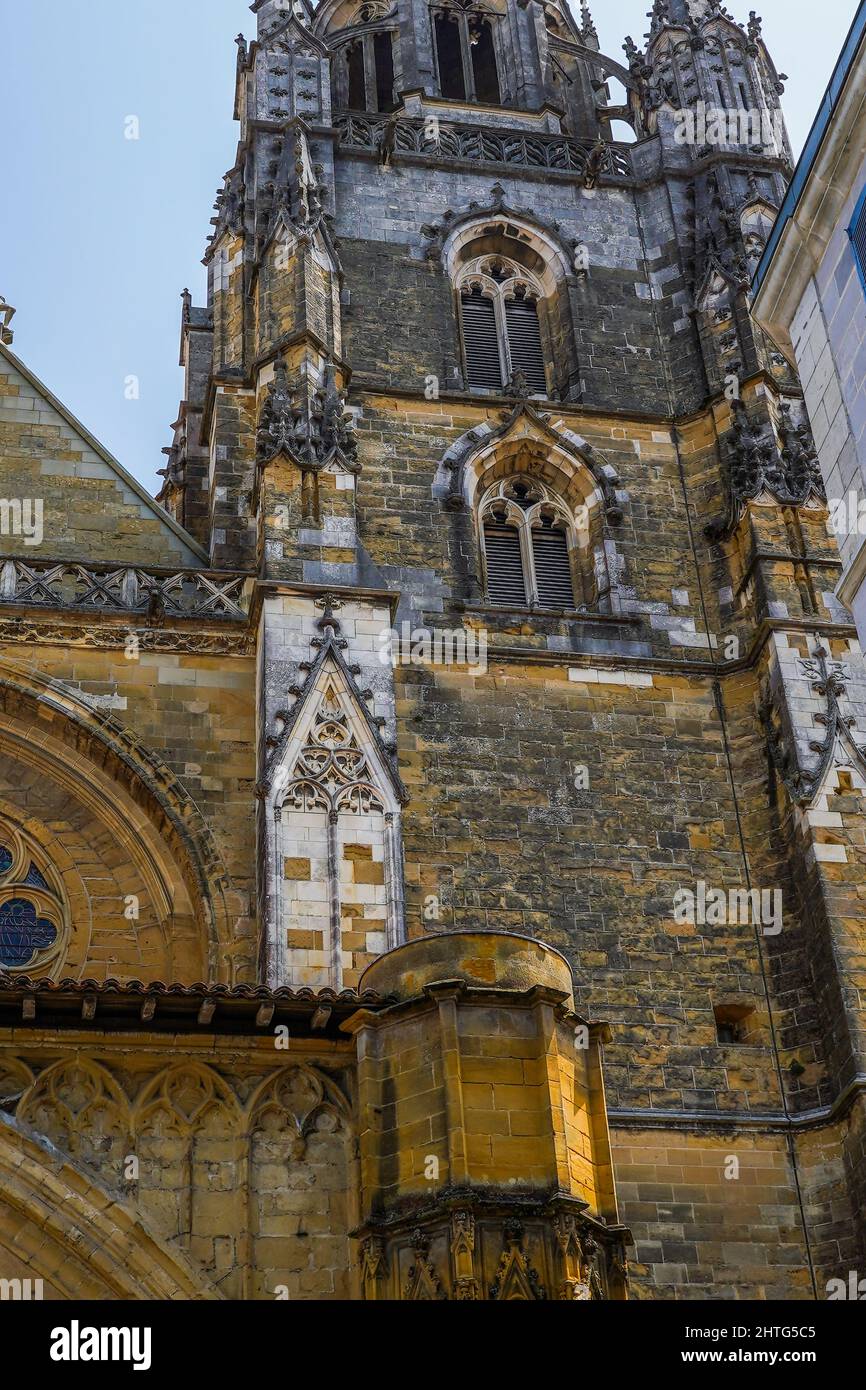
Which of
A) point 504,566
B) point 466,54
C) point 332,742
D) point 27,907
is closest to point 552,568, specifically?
point 504,566

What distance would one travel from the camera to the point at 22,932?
60.2ft

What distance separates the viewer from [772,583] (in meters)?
20.8

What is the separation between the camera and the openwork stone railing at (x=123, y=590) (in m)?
19.9

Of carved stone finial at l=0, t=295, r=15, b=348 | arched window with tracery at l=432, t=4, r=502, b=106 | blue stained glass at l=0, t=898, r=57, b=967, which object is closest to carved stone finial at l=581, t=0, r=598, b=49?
arched window with tracery at l=432, t=4, r=502, b=106

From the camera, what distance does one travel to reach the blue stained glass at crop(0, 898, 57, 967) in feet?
59.7

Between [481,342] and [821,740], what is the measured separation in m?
7.28

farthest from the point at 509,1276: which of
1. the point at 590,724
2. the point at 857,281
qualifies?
the point at 590,724

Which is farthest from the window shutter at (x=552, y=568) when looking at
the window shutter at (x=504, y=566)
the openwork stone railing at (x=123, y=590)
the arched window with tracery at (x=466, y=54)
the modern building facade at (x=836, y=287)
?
the arched window with tracery at (x=466, y=54)

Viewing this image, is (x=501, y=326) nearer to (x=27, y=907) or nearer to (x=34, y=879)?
(x=34, y=879)

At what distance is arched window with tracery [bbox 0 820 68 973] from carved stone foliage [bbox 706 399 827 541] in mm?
8088

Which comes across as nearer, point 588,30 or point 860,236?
point 860,236

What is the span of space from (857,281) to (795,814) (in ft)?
21.8

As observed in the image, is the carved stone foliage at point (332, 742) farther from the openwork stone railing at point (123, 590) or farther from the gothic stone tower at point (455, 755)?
the openwork stone railing at point (123, 590)

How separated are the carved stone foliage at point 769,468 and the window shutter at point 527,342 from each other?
8.86 ft
